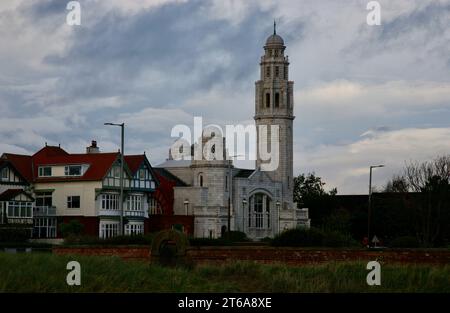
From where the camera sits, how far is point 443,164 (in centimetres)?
8375

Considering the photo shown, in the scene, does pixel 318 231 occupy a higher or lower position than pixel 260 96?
lower

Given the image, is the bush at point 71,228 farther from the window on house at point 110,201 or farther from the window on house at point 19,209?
the window on house at point 110,201

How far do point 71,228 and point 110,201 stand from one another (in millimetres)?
8869

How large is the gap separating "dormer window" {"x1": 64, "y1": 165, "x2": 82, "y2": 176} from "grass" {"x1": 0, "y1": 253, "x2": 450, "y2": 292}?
59.3 metres

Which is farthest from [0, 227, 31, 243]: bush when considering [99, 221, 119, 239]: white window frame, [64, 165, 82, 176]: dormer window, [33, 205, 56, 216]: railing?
[64, 165, 82, 176]: dormer window

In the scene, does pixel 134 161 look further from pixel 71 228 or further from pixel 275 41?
pixel 275 41

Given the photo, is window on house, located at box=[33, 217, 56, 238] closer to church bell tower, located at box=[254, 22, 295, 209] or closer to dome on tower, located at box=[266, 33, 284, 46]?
church bell tower, located at box=[254, 22, 295, 209]

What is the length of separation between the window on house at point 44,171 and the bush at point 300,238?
162 ft

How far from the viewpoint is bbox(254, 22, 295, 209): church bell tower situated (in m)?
124

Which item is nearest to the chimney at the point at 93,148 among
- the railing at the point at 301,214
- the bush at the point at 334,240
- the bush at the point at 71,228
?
the bush at the point at 71,228

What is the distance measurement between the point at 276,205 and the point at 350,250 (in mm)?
91124

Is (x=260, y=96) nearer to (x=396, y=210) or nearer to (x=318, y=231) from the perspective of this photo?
(x=396, y=210)

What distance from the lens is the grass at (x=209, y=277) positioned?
2062 centimetres
